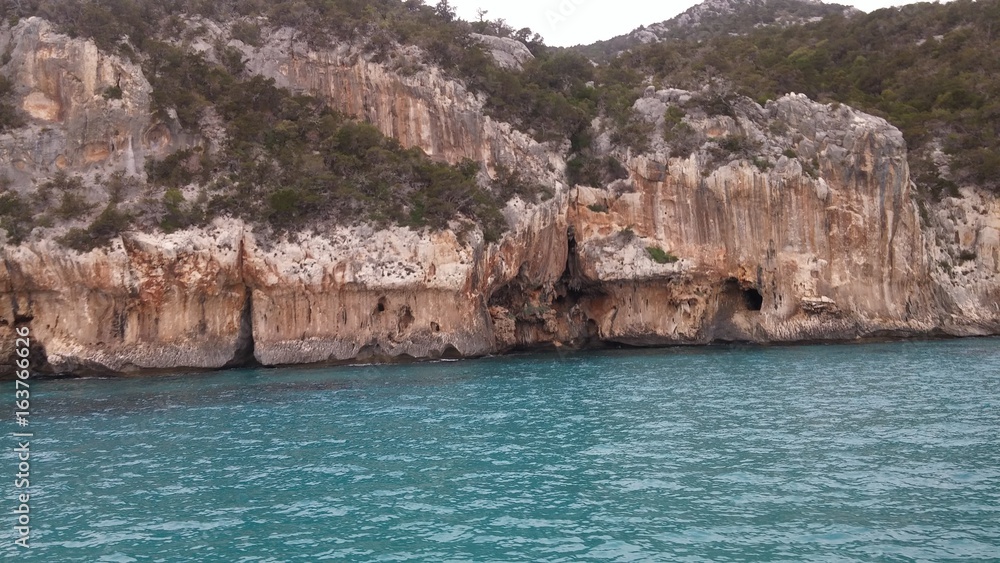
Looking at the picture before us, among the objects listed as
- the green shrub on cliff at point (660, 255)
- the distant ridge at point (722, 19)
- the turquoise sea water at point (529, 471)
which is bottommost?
the turquoise sea water at point (529, 471)

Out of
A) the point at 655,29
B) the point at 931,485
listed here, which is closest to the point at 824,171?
the point at 931,485

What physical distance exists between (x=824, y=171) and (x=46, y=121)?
1413 inches

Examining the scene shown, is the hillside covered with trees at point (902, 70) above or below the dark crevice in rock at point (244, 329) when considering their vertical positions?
above

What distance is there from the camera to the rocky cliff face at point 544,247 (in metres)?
29.4

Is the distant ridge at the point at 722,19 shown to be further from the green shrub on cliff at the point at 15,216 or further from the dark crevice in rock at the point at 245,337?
the green shrub on cliff at the point at 15,216

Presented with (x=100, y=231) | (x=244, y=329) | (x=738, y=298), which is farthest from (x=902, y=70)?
(x=100, y=231)

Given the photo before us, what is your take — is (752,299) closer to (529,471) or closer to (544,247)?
(544,247)

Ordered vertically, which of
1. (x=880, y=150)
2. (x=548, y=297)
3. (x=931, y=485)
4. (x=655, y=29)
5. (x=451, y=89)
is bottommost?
(x=931, y=485)

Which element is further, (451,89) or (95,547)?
(451,89)

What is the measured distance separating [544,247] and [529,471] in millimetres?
22903

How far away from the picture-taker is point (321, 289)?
29719mm

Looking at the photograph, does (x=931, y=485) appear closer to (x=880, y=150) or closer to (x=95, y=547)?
(x=95, y=547)

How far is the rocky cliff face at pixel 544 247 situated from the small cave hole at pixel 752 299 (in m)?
0.11

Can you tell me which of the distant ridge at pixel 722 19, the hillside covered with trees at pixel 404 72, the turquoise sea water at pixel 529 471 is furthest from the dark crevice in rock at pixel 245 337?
the distant ridge at pixel 722 19
